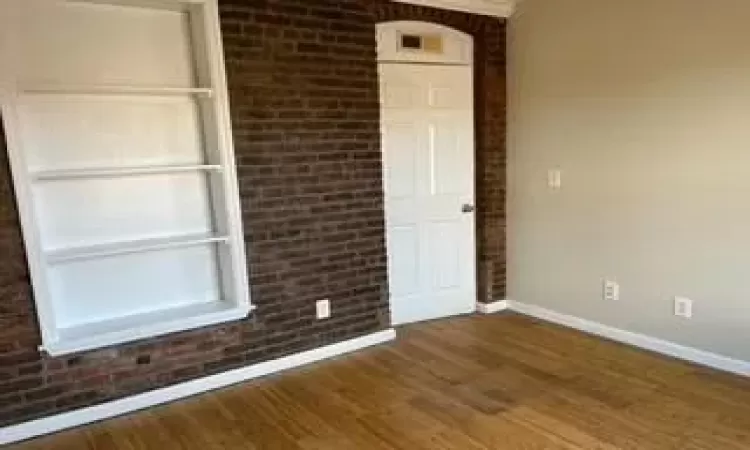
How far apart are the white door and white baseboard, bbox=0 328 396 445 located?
53cm

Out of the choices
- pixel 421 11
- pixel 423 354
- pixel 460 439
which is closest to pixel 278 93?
pixel 421 11

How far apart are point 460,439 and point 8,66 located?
109 inches

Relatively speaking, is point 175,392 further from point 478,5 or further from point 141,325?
point 478,5

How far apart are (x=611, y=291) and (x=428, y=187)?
1.46m

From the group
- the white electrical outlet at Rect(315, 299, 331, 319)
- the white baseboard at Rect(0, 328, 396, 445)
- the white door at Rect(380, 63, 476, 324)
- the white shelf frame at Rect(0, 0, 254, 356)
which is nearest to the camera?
the white shelf frame at Rect(0, 0, 254, 356)

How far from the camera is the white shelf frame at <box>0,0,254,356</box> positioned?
8.32 feet

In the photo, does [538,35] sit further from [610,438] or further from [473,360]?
[610,438]

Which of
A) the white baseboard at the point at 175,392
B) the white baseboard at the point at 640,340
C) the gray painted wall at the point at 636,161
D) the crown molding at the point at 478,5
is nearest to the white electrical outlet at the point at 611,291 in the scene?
the gray painted wall at the point at 636,161

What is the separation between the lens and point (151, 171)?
2857 mm

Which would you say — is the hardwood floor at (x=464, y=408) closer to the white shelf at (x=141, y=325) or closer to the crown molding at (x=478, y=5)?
the white shelf at (x=141, y=325)

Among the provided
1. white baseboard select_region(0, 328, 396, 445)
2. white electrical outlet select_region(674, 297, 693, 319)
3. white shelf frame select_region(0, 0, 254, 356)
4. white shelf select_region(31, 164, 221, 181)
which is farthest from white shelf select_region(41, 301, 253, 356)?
white electrical outlet select_region(674, 297, 693, 319)

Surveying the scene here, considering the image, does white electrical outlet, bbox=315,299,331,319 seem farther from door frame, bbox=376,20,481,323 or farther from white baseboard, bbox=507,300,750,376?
white baseboard, bbox=507,300,750,376

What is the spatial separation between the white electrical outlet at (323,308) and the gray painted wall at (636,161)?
65.6 inches

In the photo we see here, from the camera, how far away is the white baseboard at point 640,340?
312 cm
